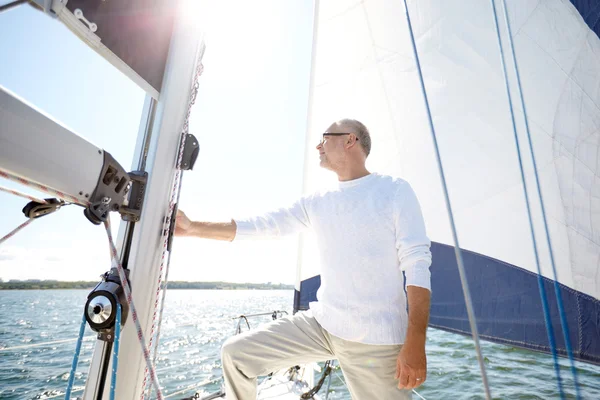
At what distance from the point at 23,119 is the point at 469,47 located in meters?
A: 2.37

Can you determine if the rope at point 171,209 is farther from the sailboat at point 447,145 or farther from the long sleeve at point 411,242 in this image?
the long sleeve at point 411,242

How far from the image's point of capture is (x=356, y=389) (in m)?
1.16

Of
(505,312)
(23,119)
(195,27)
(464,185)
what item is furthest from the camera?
(464,185)

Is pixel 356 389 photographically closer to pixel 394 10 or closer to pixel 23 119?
pixel 23 119

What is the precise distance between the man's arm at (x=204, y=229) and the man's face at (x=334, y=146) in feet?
1.88

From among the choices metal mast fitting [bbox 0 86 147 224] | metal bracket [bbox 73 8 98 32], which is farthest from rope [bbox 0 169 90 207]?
metal bracket [bbox 73 8 98 32]

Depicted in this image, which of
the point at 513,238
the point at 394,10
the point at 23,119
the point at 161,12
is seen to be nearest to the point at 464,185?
the point at 513,238

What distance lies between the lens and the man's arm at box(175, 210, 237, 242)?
1.22 metres

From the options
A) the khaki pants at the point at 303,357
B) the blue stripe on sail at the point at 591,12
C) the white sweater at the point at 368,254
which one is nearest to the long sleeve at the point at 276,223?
the white sweater at the point at 368,254

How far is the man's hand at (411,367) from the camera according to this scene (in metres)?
1.06

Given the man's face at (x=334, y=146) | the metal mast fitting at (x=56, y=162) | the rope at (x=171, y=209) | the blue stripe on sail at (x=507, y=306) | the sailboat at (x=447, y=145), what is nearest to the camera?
the metal mast fitting at (x=56, y=162)

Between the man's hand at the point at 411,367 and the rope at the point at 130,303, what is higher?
the rope at the point at 130,303

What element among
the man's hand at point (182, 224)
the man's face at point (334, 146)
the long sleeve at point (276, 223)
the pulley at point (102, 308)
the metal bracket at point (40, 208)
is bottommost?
the pulley at point (102, 308)

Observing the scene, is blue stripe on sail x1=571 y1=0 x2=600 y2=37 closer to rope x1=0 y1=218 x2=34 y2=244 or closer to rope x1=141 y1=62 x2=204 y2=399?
rope x1=141 y1=62 x2=204 y2=399
